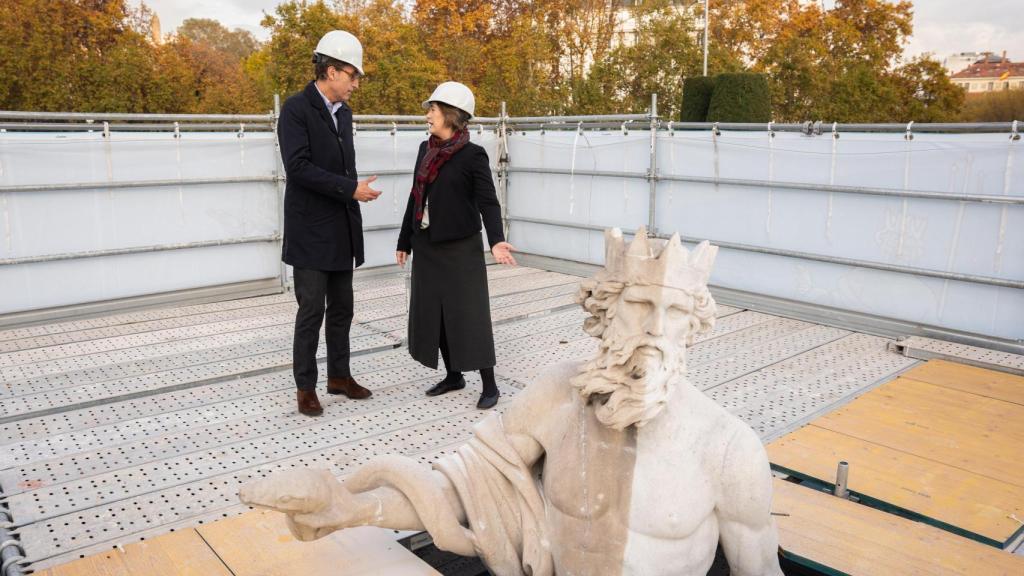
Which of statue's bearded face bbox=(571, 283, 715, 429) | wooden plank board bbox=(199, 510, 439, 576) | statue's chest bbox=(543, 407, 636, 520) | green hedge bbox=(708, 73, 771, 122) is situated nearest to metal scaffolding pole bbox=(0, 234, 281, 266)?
wooden plank board bbox=(199, 510, 439, 576)

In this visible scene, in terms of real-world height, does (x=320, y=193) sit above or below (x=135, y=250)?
above

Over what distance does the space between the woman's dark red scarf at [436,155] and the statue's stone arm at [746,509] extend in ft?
9.87

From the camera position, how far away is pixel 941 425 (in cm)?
475

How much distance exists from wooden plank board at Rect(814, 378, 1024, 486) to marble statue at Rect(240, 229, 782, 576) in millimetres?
2518

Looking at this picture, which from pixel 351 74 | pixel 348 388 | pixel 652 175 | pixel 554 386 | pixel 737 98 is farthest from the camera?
pixel 737 98

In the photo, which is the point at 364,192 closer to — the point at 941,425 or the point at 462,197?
the point at 462,197

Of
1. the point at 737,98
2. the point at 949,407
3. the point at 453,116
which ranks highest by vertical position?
the point at 737,98

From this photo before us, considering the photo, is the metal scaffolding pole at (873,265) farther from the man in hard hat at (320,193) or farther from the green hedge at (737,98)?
the green hedge at (737,98)

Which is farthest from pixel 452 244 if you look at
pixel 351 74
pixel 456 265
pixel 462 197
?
pixel 351 74

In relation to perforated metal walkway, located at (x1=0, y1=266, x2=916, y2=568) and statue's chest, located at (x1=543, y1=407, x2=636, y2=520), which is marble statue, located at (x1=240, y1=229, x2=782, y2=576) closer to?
statue's chest, located at (x1=543, y1=407, x2=636, y2=520)

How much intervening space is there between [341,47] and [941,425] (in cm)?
407

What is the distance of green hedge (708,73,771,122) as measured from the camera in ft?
50.7

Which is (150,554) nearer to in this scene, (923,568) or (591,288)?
(591,288)

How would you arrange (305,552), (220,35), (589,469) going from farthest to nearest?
(220,35) → (305,552) → (589,469)
